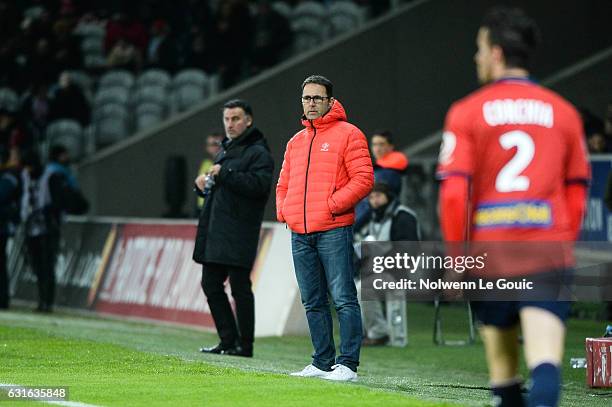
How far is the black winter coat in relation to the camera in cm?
1262

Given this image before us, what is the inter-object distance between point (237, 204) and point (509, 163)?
6.61 meters

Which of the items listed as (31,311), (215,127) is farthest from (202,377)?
(215,127)

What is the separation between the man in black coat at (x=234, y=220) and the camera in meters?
12.7

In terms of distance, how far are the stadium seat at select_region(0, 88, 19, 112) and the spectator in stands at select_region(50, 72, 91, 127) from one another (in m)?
1.79

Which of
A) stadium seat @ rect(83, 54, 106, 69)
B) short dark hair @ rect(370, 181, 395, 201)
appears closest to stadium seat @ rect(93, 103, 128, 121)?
stadium seat @ rect(83, 54, 106, 69)

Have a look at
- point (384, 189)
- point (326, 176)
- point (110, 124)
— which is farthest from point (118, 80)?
point (326, 176)

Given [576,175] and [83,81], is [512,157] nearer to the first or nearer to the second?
[576,175]

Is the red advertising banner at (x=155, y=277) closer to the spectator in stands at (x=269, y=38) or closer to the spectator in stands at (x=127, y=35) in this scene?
the spectator in stands at (x=269, y=38)

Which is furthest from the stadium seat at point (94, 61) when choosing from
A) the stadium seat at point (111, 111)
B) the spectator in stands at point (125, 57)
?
the stadium seat at point (111, 111)

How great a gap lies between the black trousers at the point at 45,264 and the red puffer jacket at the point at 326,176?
366 inches

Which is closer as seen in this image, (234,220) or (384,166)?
(234,220)

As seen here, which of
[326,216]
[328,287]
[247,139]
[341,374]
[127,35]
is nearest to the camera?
[341,374]

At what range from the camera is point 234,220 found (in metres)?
12.8

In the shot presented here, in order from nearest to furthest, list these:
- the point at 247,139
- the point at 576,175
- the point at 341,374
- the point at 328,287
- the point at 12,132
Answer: the point at 576,175
the point at 341,374
the point at 328,287
the point at 247,139
the point at 12,132
